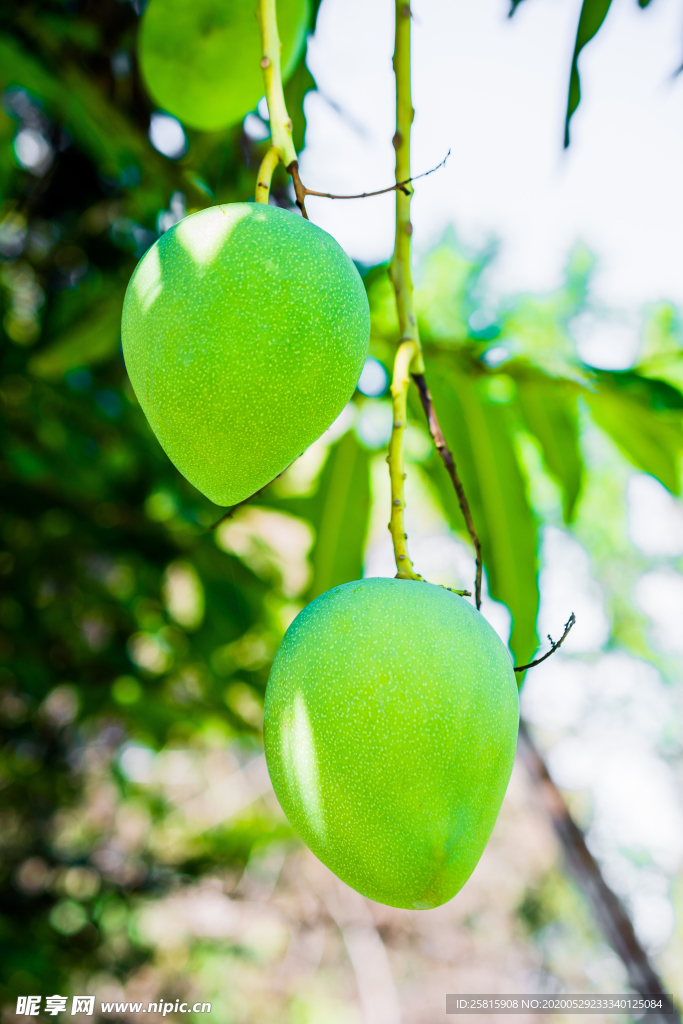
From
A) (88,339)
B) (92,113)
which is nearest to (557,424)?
(88,339)

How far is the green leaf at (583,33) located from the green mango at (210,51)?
12.2 inches

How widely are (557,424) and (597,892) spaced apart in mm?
1937

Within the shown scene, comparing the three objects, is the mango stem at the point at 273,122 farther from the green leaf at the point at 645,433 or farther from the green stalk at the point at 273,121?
the green leaf at the point at 645,433

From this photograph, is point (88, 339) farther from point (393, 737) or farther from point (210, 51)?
point (393, 737)

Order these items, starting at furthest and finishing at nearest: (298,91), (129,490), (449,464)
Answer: (129,490)
(298,91)
(449,464)

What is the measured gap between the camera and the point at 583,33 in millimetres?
729

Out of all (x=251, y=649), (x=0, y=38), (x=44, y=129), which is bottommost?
(x=251, y=649)

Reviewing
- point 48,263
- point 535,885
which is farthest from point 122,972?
point 535,885

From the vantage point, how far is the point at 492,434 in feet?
4.17

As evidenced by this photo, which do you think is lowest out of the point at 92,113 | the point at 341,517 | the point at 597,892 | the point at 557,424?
the point at 597,892

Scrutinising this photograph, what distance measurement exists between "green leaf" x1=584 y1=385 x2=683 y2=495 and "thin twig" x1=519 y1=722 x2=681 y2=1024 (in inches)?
53.8

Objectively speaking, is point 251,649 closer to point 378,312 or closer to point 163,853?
point 378,312

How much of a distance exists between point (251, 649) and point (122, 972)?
198 cm

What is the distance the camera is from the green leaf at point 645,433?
1214 millimetres
